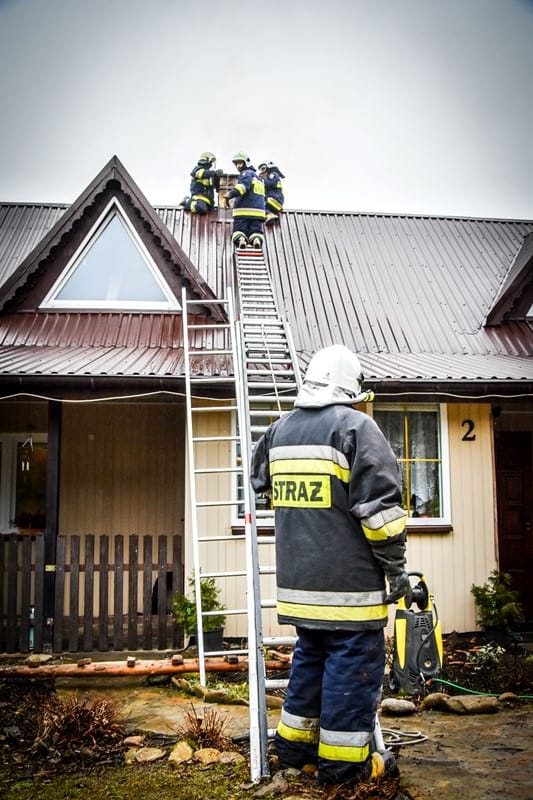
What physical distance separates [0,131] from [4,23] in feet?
4.86

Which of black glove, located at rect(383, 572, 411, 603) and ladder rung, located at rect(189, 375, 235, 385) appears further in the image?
ladder rung, located at rect(189, 375, 235, 385)

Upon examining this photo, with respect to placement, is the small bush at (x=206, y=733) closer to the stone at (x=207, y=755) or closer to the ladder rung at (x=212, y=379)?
the stone at (x=207, y=755)

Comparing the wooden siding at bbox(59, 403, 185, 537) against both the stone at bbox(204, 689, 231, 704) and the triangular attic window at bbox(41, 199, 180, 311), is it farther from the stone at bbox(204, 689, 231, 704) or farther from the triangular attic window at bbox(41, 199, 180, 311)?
the stone at bbox(204, 689, 231, 704)

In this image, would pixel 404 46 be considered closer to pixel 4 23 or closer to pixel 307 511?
pixel 4 23

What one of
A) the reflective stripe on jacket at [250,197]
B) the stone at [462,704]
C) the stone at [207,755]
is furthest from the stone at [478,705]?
the reflective stripe on jacket at [250,197]

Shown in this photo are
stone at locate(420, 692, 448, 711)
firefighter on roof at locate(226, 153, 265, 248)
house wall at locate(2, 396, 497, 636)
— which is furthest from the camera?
firefighter on roof at locate(226, 153, 265, 248)

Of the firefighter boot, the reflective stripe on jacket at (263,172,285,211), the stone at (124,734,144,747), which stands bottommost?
the stone at (124,734,144,747)

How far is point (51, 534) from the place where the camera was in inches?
285

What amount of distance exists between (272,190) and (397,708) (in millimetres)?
9661

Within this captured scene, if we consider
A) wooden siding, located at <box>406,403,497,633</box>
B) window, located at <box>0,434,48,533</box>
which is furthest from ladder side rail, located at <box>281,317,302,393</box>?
window, located at <box>0,434,48,533</box>

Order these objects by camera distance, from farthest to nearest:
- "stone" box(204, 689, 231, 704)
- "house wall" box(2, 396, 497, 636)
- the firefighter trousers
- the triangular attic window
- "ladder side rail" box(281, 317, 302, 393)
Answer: the triangular attic window → "house wall" box(2, 396, 497, 636) → "ladder side rail" box(281, 317, 302, 393) → "stone" box(204, 689, 231, 704) → the firefighter trousers

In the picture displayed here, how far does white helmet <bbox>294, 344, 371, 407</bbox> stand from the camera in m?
3.62

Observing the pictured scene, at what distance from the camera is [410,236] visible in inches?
476

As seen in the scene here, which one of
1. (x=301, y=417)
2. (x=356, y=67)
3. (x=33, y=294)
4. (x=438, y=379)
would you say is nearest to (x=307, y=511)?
(x=301, y=417)
